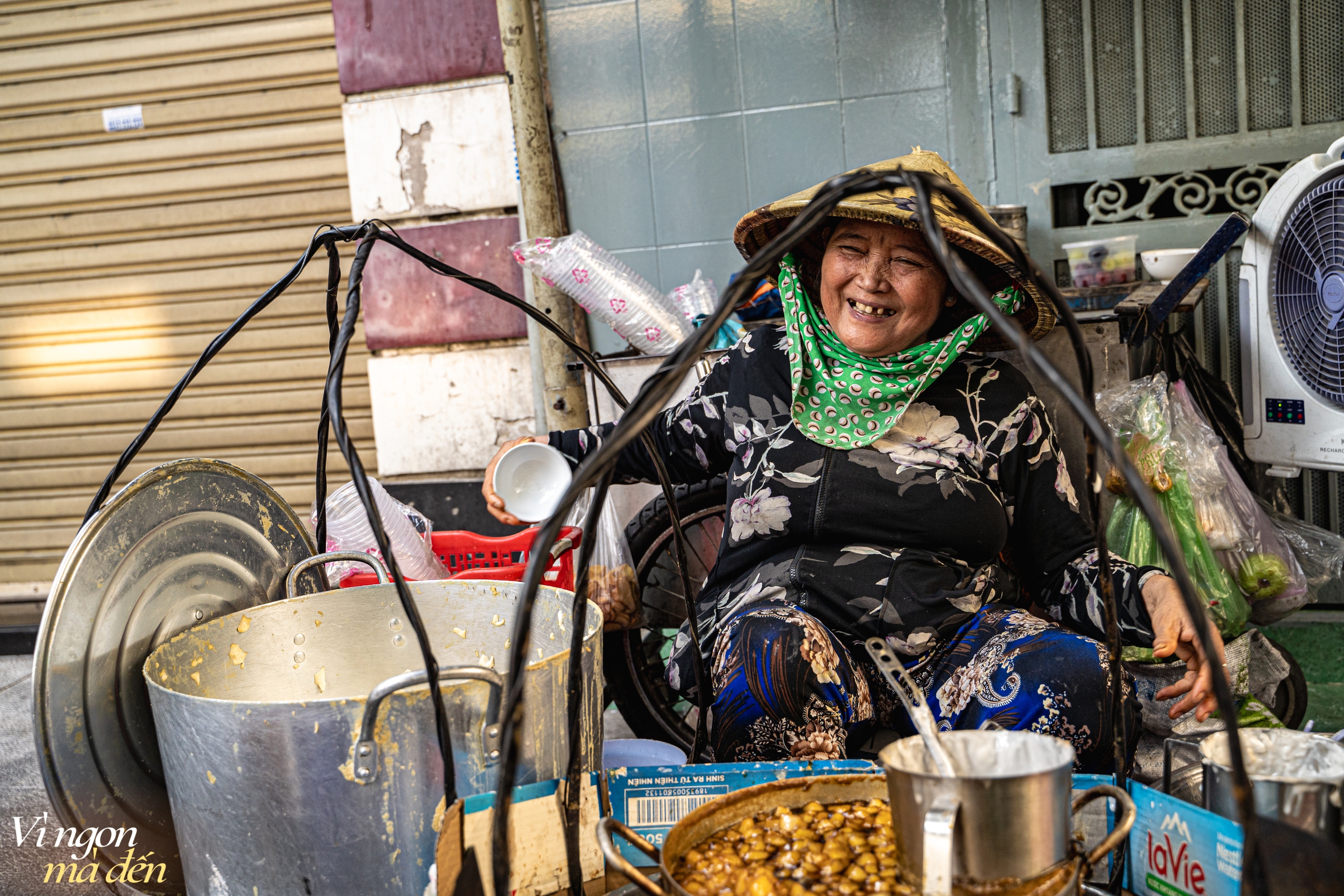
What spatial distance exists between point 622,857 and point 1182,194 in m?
2.82

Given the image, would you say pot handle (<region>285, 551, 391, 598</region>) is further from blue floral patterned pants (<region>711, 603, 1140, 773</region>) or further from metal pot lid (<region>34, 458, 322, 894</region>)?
blue floral patterned pants (<region>711, 603, 1140, 773</region>)

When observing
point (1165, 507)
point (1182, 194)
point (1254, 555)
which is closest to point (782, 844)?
point (1165, 507)

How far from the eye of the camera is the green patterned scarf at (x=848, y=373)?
6.00 ft

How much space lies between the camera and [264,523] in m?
1.53

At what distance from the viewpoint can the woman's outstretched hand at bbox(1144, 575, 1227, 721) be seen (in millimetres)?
1325

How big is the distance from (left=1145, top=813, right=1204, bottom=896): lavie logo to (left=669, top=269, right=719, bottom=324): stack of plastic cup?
2192 millimetres

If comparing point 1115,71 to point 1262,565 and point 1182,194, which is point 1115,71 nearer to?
point 1182,194

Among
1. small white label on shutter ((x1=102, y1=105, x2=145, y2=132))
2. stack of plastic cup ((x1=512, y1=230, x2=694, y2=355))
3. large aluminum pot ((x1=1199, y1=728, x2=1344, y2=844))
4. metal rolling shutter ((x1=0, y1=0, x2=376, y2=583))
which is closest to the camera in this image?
large aluminum pot ((x1=1199, y1=728, x2=1344, y2=844))

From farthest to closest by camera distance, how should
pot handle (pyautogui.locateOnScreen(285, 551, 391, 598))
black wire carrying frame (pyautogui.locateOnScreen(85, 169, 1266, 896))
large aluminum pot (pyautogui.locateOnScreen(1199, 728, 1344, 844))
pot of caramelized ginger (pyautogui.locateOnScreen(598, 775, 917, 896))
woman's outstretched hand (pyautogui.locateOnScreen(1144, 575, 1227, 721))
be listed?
1. pot handle (pyautogui.locateOnScreen(285, 551, 391, 598))
2. woman's outstretched hand (pyautogui.locateOnScreen(1144, 575, 1227, 721))
3. pot of caramelized ginger (pyautogui.locateOnScreen(598, 775, 917, 896))
4. large aluminum pot (pyautogui.locateOnScreen(1199, 728, 1344, 844))
5. black wire carrying frame (pyautogui.locateOnScreen(85, 169, 1266, 896))

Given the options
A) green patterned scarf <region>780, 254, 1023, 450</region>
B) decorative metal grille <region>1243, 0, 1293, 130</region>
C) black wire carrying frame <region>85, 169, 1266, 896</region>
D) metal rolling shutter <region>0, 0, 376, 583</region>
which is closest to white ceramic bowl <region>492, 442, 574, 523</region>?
green patterned scarf <region>780, 254, 1023, 450</region>

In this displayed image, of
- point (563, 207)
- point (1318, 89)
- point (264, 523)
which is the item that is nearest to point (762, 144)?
point (563, 207)

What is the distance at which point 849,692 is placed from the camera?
5.35ft

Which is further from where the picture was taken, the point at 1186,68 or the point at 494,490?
the point at 1186,68

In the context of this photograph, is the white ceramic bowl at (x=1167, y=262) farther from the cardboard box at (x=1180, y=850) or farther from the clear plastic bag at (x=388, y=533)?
the clear plastic bag at (x=388, y=533)
